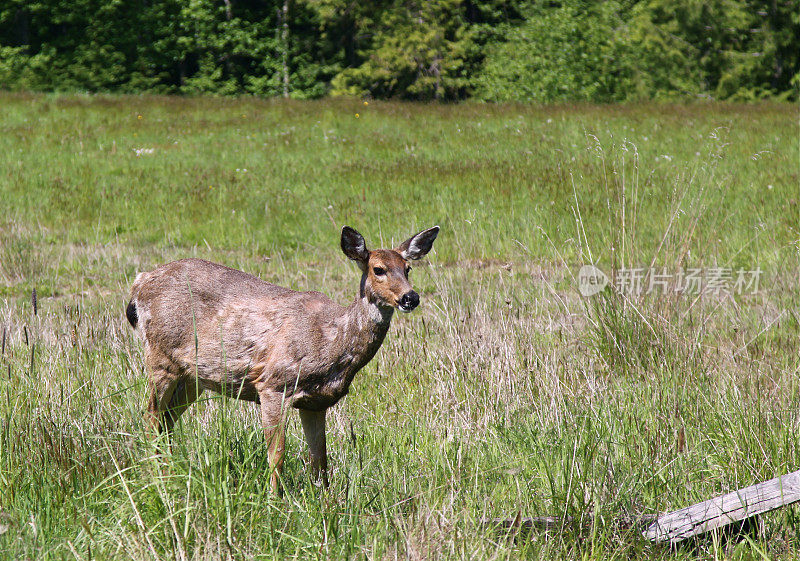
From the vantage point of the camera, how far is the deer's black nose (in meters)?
3.65

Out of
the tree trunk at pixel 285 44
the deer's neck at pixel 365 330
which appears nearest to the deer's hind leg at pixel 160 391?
the deer's neck at pixel 365 330

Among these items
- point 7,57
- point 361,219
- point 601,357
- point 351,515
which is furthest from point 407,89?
point 351,515

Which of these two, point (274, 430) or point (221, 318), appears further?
point (221, 318)

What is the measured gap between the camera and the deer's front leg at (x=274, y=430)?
381 cm

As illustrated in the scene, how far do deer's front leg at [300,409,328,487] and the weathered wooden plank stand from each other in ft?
4.86

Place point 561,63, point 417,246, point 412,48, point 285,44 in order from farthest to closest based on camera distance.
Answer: point 285,44, point 412,48, point 561,63, point 417,246

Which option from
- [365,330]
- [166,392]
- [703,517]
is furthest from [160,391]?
[703,517]

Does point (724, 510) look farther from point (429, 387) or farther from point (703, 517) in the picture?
point (429, 387)

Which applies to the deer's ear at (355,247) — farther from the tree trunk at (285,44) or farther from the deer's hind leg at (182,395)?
the tree trunk at (285,44)

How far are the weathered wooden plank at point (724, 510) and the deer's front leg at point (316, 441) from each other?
58.3 inches

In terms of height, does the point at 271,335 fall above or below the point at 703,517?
above

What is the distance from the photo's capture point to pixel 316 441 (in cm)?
416

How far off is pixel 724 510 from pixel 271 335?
2.12 meters

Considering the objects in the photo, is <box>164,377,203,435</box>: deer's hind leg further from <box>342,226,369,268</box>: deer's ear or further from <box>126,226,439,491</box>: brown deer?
<box>342,226,369,268</box>: deer's ear
